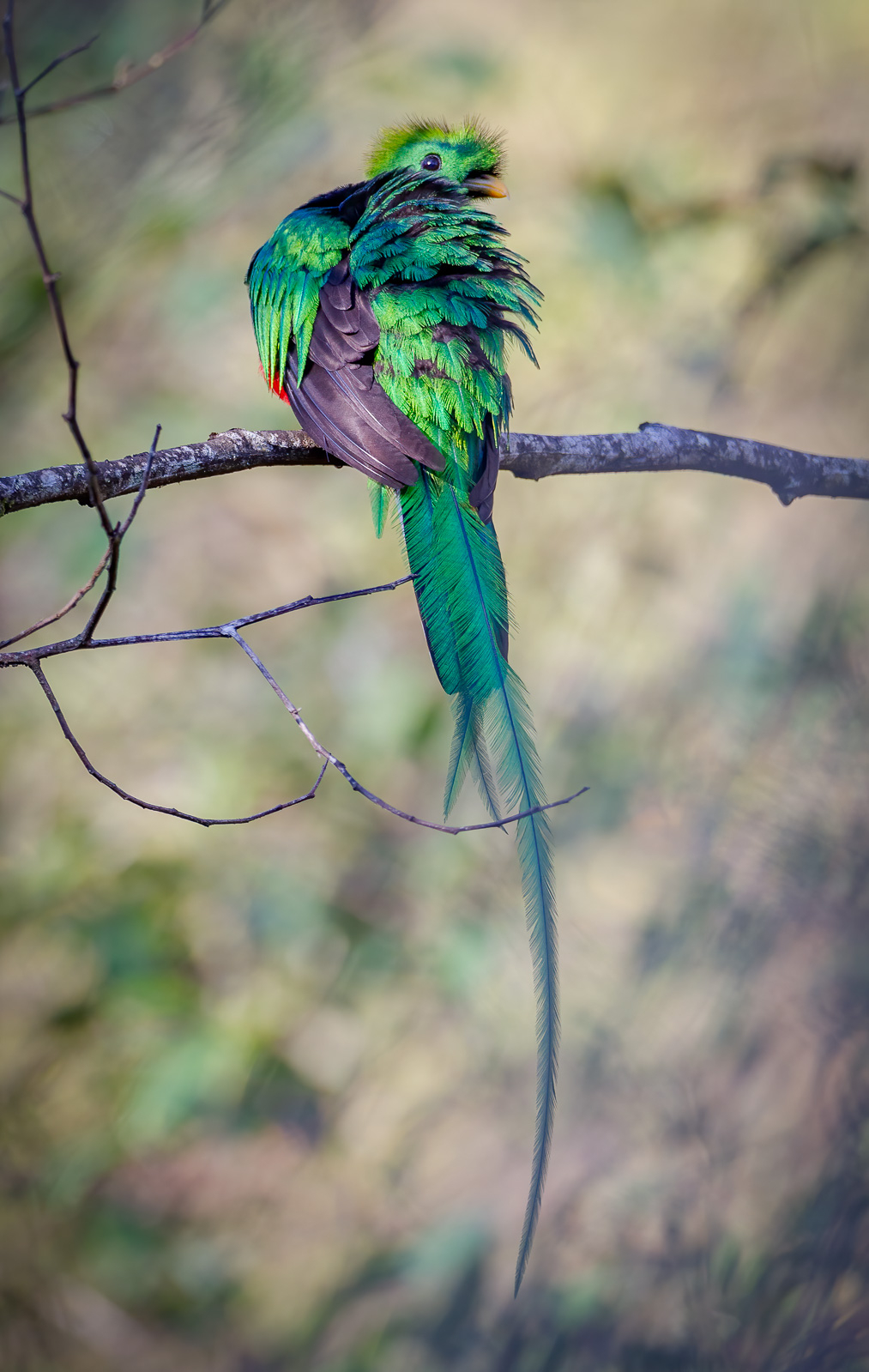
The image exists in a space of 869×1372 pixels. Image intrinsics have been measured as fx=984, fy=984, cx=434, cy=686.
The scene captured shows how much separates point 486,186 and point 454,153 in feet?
0.47

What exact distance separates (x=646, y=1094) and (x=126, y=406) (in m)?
3.10

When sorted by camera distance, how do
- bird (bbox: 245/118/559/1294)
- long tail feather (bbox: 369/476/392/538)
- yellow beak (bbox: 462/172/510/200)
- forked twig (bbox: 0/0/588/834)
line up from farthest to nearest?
yellow beak (bbox: 462/172/510/200), long tail feather (bbox: 369/476/392/538), bird (bbox: 245/118/559/1294), forked twig (bbox: 0/0/588/834)

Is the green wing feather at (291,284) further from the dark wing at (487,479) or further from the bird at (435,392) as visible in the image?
the dark wing at (487,479)

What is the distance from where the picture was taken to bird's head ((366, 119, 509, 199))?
7.86ft

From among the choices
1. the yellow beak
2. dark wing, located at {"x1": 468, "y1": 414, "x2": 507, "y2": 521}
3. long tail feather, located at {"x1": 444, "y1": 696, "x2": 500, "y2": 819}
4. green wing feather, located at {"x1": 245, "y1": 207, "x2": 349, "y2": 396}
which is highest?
the yellow beak

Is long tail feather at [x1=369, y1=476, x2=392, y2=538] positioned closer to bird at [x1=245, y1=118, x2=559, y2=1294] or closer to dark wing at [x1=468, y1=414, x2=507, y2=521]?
bird at [x1=245, y1=118, x2=559, y2=1294]

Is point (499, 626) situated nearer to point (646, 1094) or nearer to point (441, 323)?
point (441, 323)

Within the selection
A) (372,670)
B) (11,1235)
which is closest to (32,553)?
(372,670)

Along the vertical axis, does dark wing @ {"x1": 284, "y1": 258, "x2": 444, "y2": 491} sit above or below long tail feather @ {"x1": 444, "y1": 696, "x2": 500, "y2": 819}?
above

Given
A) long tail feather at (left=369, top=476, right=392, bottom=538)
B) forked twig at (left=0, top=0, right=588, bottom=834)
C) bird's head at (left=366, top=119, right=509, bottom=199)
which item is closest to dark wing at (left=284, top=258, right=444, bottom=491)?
long tail feather at (left=369, top=476, right=392, bottom=538)

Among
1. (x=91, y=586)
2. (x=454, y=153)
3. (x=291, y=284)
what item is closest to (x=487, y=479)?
(x=291, y=284)

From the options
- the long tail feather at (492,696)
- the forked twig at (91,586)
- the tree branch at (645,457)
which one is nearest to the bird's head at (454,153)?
the tree branch at (645,457)

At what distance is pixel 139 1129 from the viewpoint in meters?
3.48

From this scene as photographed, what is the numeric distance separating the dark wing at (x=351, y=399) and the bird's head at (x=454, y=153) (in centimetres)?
59
